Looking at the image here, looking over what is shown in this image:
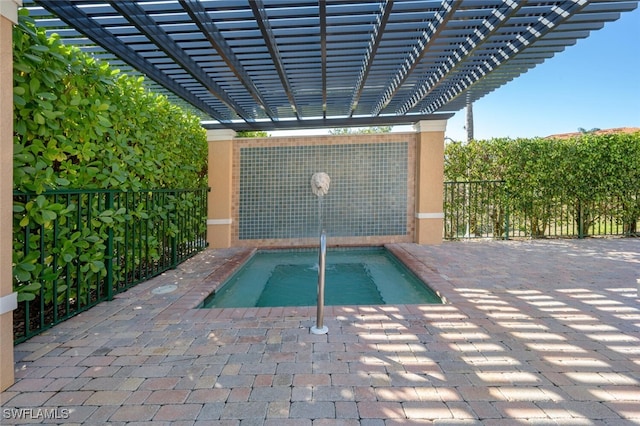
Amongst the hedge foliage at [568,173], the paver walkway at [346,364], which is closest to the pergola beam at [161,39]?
the paver walkway at [346,364]

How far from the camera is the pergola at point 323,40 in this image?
402 centimetres

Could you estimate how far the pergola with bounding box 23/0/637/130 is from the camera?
402cm

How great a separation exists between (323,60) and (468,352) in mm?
4709

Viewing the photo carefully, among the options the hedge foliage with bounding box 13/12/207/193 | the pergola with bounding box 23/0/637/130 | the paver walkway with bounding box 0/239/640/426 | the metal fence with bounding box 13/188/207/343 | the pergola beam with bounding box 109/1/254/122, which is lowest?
the paver walkway with bounding box 0/239/640/426

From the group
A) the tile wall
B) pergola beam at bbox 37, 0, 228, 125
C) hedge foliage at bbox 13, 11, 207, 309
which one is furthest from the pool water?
pergola beam at bbox 37, 0, 228, 125

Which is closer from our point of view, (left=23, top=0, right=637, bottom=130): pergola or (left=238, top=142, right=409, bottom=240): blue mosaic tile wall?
(left=23, top=0, right=637, bottom=130): pergola

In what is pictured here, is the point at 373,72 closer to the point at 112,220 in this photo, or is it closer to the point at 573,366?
the point at 112,220

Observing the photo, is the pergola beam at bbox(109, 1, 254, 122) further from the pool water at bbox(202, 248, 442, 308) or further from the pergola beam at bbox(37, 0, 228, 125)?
the pool water at bbox(202, 248, 442, 308)

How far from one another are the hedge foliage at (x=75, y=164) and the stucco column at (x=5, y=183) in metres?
0.54

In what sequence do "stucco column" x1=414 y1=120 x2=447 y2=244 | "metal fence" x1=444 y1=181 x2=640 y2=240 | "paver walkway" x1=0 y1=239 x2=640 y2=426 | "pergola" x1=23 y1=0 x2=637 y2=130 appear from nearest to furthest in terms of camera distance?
"paver walkway" x1=0 y1=239 x2=640 y2=426
"pergola" x1=23 y1=0 x2=637 y2=130
"stucco column" x1=414 y1=120 x2=447 y2=244
"metal fence" x1=444 y1=181 x2=640 y2=240

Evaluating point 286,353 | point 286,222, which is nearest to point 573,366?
point 286,353

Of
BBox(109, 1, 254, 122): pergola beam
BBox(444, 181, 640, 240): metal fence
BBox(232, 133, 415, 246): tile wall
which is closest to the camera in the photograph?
BBox(109, 1, 254, 122): pergola beam

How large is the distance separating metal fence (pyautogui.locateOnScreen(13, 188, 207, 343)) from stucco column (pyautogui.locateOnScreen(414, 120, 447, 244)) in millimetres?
5802

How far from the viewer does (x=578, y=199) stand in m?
8.99
